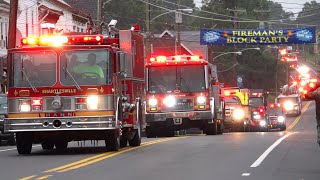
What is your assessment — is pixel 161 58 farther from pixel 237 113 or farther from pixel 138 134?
pixel 237 113

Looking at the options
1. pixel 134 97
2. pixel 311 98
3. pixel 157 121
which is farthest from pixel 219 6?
pixel 311 98

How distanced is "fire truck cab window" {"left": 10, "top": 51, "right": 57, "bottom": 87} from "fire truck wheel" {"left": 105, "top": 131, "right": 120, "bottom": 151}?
2.06m

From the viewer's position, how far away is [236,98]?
47031mm

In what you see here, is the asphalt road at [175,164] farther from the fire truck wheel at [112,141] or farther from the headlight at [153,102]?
the headlight at [153,102]

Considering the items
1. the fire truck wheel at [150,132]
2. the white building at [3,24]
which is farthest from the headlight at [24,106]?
the white building at [3,24]

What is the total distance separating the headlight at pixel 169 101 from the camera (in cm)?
3113

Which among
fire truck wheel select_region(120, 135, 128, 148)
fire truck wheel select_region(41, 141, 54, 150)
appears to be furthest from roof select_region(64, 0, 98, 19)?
fire truck wheel select_region(41, 141, 54, 150)

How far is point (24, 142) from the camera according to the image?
1955 cm

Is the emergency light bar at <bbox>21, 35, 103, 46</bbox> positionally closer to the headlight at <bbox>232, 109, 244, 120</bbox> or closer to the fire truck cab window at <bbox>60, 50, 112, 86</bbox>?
the fire truck cab window at <bbox>60, 50, 112, 86</bbox>

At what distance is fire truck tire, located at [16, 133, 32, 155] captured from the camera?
19.2 m

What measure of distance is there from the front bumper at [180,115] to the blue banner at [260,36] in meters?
30.3

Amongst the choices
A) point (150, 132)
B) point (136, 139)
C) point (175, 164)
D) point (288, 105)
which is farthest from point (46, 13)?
point (288, 105)

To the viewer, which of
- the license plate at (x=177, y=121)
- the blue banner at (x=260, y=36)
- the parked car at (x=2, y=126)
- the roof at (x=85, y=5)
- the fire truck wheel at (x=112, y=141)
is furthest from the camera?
the roof at (x=85, y=5)

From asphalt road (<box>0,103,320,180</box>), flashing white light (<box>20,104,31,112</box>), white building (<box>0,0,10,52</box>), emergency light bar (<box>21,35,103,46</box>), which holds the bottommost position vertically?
asphalt road (<box>0,103,320,180</box>)
